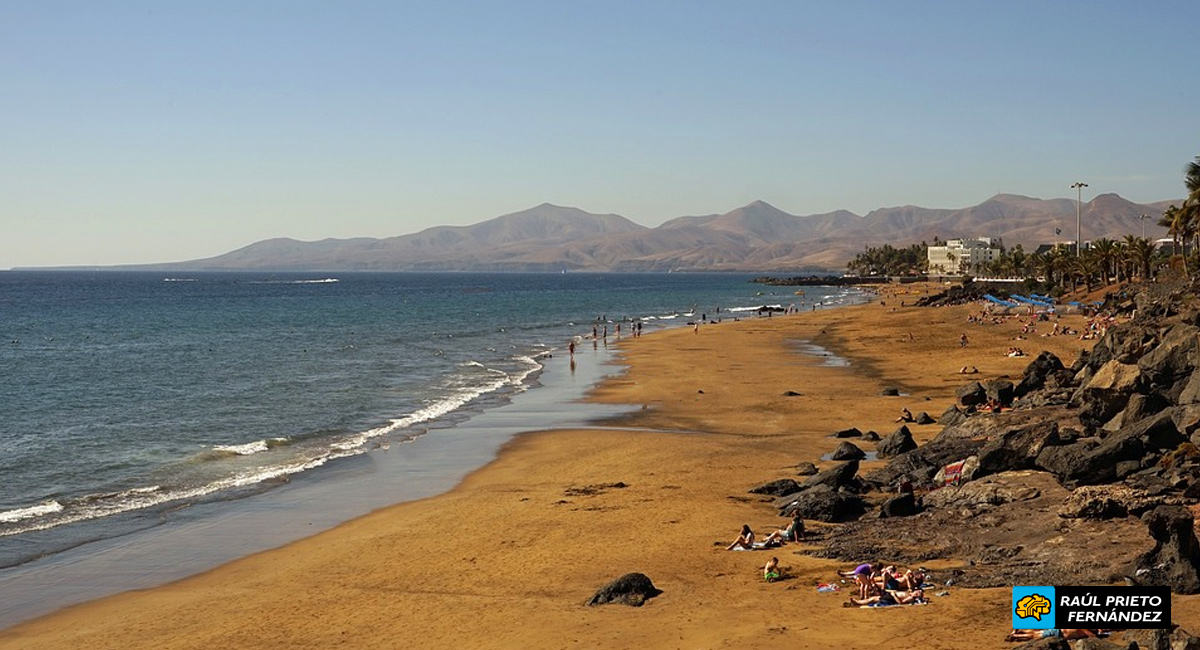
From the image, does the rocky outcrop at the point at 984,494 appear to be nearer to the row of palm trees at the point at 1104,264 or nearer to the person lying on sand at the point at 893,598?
the person lying on sand at the point at 893,598

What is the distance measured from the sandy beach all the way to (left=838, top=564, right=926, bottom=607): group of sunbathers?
0.98 ft

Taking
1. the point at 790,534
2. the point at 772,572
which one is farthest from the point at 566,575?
Answer: the point at 790,534

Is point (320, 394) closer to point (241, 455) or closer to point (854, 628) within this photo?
point (241, 455)

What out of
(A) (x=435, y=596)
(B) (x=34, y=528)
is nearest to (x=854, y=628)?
(A) (x=435, y=596)

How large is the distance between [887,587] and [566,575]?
6154mm

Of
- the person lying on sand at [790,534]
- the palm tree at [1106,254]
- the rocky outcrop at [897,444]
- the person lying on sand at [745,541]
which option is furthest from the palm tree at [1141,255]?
the person lying on sand at [745,541]

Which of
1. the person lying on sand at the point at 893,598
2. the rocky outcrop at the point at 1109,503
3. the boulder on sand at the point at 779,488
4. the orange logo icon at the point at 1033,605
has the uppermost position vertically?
the orange logo icon at the point at 1033,605

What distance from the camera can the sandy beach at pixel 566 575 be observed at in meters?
15.6

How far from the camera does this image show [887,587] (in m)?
16.3

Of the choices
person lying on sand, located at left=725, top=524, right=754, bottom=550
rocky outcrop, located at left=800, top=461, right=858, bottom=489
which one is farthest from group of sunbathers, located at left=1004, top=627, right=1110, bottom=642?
rocky outcrop, located at left=800, top=461, right=858, bottom=489

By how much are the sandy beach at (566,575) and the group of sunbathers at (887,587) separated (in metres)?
0.30

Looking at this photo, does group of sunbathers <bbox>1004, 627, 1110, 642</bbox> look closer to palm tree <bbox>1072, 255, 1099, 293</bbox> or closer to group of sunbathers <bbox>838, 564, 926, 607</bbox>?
group of sunbathers <bbox>838, 564, 926, 607</bbox>

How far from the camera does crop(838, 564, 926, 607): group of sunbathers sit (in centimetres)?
1588

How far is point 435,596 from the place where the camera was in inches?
731
